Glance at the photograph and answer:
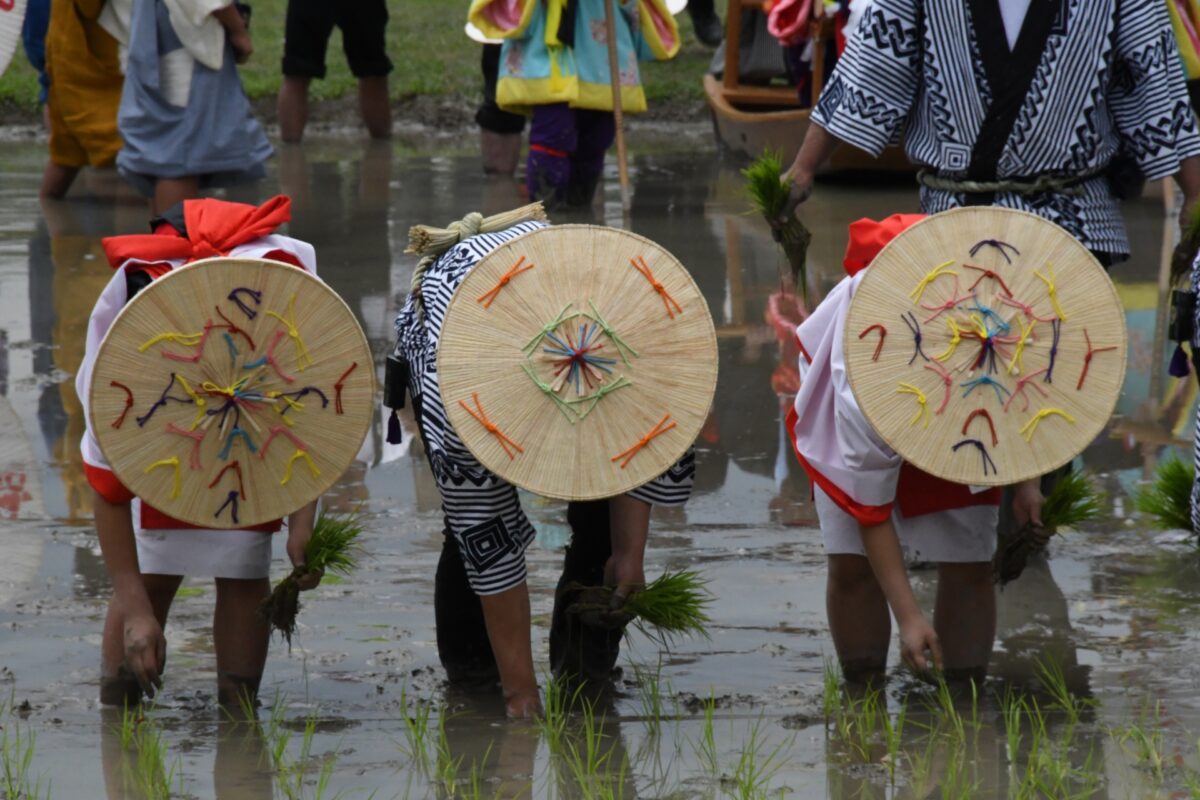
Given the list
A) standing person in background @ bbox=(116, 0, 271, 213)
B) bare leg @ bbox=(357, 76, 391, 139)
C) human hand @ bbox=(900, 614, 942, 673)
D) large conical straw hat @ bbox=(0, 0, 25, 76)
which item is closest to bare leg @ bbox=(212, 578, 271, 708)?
human hand @ bbox=(900, 614, 942, 673)

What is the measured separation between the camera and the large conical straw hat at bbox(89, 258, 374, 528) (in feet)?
10.6

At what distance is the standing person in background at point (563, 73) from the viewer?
26.2 ft

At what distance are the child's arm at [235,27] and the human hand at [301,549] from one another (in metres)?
3.91

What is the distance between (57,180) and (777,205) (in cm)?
535

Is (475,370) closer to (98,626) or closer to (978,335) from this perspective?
(978,335)

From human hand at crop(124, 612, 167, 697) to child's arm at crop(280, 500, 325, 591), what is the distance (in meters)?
0.28

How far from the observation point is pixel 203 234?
11.3 ft

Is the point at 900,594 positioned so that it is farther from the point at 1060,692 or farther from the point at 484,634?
the point at 484,634

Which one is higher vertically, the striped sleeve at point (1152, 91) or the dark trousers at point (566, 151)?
the striped sleeve at point (1152, 91)

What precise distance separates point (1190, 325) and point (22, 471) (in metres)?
3.19

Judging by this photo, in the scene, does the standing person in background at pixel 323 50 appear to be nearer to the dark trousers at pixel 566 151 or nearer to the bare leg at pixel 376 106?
the bare leg at pixel 376 106

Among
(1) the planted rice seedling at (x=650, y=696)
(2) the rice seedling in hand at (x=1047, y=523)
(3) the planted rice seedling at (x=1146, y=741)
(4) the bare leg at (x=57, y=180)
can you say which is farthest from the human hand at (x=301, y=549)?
(4) the bare leg at (x=57, y=180)

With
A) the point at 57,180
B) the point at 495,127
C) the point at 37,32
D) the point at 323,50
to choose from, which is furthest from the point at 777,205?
the point at 37,32

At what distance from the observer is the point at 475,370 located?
316cm
